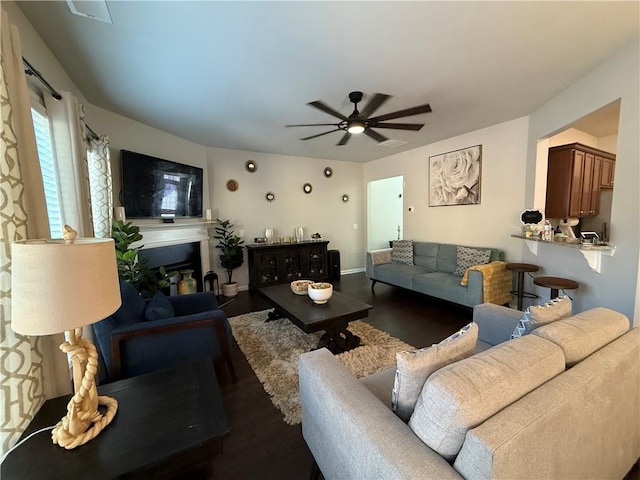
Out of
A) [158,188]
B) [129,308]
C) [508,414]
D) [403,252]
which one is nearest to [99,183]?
[158,188]

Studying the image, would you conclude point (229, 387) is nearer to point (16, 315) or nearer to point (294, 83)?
point (16, 315)

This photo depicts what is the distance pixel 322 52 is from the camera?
78.4 inches

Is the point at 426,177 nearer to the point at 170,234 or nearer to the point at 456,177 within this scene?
the point at 456,177

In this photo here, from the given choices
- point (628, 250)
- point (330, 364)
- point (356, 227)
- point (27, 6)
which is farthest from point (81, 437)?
point (356, 227)

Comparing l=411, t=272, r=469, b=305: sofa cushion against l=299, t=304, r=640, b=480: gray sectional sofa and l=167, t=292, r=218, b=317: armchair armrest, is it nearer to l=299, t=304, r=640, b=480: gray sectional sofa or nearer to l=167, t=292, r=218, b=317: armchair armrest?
l=299, t=304, r=640, b=480: gray sectional sofa

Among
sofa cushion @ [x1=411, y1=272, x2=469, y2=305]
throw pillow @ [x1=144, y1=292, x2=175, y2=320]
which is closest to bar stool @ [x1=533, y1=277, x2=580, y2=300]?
sofa cushion @ [x1=411, y1=272, x2=469, y2=305]

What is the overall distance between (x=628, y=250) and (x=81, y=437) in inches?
138

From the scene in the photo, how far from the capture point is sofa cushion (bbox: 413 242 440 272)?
14.7 feet

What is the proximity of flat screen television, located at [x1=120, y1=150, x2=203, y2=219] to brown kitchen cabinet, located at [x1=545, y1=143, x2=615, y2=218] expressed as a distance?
17.0ft

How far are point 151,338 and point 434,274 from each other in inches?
145

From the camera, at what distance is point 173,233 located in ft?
12.4

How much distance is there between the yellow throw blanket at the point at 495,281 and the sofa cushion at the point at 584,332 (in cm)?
193

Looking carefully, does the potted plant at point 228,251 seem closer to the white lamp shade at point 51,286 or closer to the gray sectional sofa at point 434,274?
the gray sectional sofa at point 434,274

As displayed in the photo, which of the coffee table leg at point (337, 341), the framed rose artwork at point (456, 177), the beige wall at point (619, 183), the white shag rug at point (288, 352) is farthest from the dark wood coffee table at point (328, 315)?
the framed rose artwork at point (456, 177)
